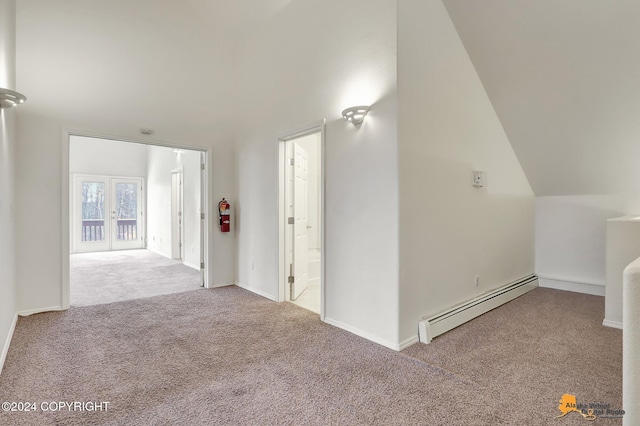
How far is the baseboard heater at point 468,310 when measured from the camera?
2805mm

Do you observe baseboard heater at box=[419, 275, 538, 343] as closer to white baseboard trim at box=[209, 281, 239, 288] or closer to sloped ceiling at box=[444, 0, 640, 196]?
sloped ceiling at box=[444, 0, 640, 196]

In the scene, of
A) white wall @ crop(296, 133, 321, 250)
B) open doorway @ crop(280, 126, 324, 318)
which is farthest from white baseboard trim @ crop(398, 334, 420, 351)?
white wall @ crop(296, 133, 321, 250)

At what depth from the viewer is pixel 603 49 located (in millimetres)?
2803

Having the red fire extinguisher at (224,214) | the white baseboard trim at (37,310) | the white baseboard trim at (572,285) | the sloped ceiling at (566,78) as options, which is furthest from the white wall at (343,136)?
the white baseboard trim at (572,285)

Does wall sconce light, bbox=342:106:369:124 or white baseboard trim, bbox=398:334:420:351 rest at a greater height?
wall sconce light, bbox=342:106:369:124

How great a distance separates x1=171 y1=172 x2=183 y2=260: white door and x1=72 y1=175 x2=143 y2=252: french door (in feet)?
8.31

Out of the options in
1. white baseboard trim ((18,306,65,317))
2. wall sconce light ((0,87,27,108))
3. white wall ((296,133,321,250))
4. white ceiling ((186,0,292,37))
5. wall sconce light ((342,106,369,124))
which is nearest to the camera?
wall sconce light ((0,87,27,108))

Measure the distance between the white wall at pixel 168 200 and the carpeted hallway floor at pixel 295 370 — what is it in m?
3.10

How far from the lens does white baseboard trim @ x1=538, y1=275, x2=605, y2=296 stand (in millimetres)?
4426

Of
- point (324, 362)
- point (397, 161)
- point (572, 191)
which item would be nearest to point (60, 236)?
point (324, 362)

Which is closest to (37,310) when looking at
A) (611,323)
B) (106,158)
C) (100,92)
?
(100,92)

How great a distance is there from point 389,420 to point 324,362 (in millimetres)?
753

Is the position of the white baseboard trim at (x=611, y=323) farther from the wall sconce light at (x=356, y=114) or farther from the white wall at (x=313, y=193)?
the white wall at (x=313, y=193)

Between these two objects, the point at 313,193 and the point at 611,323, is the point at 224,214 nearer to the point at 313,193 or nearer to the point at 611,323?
the point at 313,193
